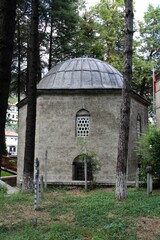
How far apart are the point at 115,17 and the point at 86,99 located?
13.4 metres

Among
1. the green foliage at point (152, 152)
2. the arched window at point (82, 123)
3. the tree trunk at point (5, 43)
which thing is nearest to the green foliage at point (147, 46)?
the arched window at point (82, 123)

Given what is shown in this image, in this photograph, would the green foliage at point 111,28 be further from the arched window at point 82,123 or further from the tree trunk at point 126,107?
the tree trunk at point 126,107

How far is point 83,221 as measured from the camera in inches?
243

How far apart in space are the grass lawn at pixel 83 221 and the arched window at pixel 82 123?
6125mm

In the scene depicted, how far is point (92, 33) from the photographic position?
2644 centimetres

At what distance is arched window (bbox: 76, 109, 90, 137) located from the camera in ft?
47.2

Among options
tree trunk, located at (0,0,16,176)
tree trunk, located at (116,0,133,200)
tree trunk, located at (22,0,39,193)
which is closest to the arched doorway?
tree trunk, located at (22,0,39,193)

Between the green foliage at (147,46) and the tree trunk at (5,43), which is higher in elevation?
the green foliage at (147,46)

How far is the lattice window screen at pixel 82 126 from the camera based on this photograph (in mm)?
14375

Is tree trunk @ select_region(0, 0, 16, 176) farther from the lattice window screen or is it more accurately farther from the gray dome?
the gray dome

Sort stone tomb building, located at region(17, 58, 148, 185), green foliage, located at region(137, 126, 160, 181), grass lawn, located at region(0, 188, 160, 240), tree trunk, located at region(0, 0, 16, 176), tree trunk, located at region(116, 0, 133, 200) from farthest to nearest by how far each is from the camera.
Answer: stone tomb building, located at region(17, 58, 148, 185) < green foliage, located at region(137, 126, 160, 181) < tree trunk, located at region(116, 0, 133, 200) < grass lawn, located at region(0, 188, 160, 240) < tree trunk, located at region(0, 0, 16, 176)

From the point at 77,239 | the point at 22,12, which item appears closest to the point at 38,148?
the point at 77,239

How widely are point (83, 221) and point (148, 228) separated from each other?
1.37 meters

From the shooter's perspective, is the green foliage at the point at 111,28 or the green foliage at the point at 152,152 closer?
the green foliage at the point at 152,152
